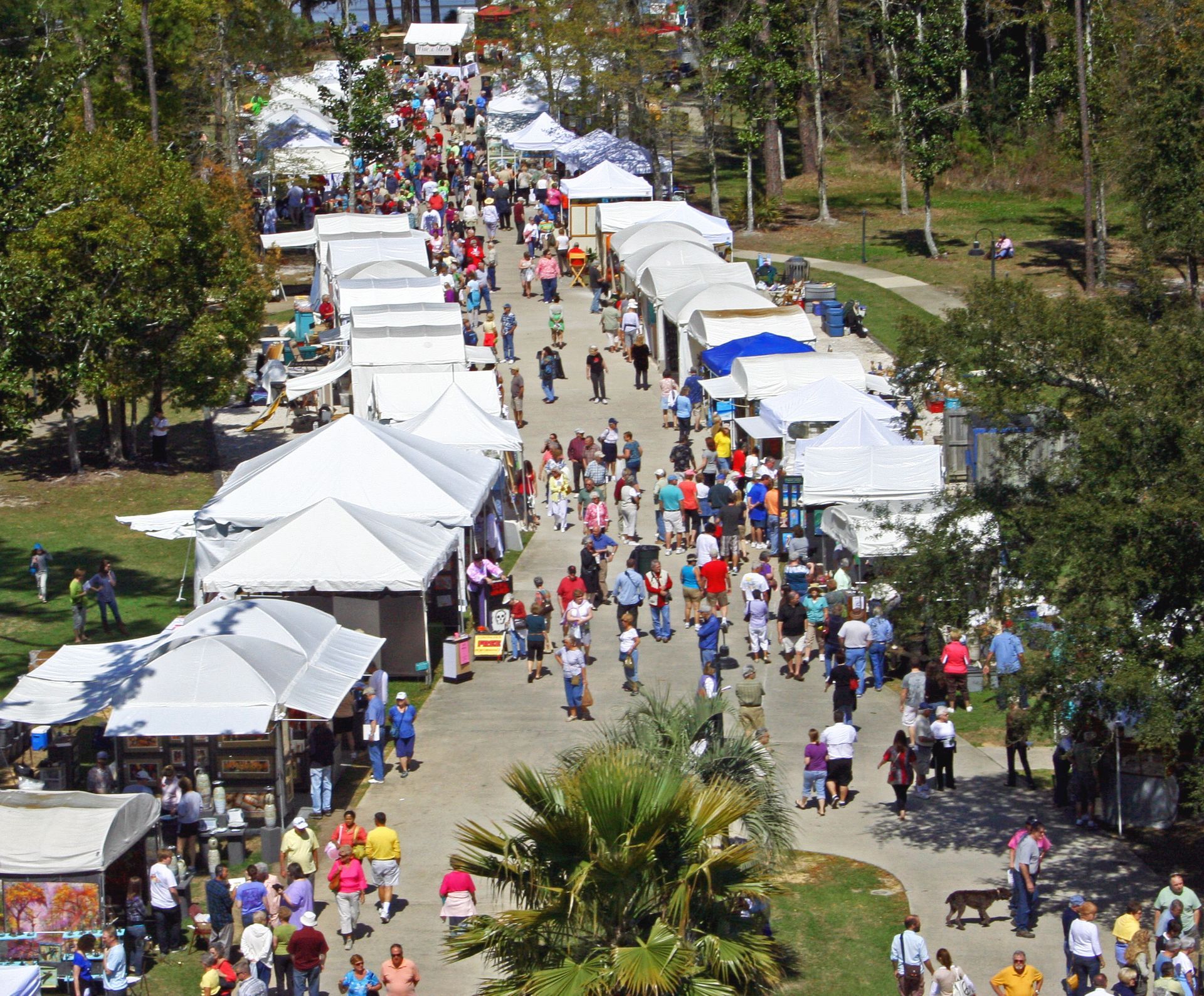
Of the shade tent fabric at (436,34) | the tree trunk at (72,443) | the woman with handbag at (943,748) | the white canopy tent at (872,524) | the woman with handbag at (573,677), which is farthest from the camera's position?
the shade tent fabric at (436,34)

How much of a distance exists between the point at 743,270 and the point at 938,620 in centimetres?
2116

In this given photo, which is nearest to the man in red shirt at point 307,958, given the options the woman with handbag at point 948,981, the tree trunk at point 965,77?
the woman with handbag at point 948,981

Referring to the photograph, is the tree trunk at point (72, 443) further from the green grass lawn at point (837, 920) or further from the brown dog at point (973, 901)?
the brown dog at point (973, 901)

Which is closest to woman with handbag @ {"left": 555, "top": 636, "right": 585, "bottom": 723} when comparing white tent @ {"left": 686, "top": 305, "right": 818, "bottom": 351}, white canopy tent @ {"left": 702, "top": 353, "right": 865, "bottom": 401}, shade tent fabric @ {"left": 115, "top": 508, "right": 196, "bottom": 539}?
shade tent fabric @ {"left": 115, "top": 508, "right": 196, "bottom": 539}

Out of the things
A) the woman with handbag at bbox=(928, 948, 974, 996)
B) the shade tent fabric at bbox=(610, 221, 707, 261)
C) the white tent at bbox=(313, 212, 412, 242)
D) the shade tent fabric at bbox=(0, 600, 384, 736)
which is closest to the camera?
the woman with handbag at bbox=(928, 948, 974, 996)

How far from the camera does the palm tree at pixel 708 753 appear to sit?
14375 mm

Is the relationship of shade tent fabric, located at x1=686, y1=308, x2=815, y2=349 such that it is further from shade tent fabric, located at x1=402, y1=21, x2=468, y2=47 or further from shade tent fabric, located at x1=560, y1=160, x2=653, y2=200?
shade tent fabric, located at x1=402, y1=21, x2=468, y2=47

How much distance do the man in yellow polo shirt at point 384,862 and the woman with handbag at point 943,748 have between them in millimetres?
6516

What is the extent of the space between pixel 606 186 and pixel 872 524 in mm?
25580

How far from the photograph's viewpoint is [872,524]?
22938mm

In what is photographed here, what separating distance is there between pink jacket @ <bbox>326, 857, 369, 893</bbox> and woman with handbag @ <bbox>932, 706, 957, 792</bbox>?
7.00m

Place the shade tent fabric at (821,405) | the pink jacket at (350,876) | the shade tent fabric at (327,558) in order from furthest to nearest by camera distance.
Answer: the shade tent fabric at (821,405)
the shade tent fabric at (327,558)
the pink jacket at (350,876)

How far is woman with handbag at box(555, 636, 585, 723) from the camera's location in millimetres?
20531

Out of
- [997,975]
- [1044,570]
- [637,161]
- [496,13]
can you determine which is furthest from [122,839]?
[496,13]
